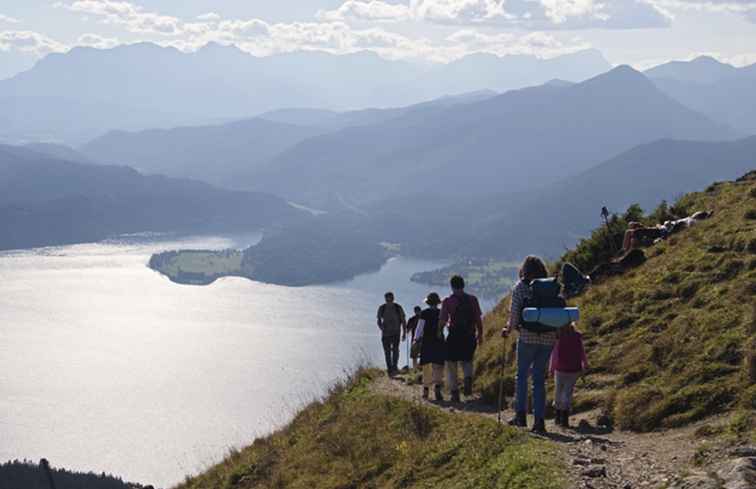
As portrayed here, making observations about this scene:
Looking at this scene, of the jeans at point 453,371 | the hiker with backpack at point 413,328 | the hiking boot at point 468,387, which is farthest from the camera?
the hiker with backpack at point 413,328

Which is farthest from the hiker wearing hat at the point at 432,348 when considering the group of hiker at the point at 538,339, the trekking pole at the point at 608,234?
the trekking pole at the point at 608,234

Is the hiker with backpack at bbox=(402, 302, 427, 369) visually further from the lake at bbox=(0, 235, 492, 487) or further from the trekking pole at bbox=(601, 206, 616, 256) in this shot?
the trekking pole at bbox=(601, 206, 616, 256)

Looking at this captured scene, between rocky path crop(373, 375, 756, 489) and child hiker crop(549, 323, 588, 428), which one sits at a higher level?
child hiker crop(549, 323, 588, 428)

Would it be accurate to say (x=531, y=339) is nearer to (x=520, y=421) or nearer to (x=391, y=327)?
(x=520, y=421)

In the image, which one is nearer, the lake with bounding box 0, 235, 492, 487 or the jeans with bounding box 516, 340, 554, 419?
the jeans with bounding box 516, 340, 554, 419

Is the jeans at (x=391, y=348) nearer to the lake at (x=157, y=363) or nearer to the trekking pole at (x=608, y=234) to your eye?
the lake at (x=157, y=363)

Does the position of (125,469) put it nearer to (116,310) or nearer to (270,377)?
(270,377)

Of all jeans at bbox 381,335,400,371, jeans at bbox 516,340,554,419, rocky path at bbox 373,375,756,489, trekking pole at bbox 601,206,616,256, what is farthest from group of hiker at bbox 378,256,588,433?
trekking pole at bbox 601,206,616,256

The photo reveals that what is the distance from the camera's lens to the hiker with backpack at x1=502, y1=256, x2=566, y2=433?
36.8ft

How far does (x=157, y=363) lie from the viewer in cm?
11606

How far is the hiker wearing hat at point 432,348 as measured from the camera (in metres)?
15.5

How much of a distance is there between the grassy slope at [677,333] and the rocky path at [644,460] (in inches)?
19.3

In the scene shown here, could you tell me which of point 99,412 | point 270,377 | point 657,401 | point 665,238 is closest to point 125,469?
point 99,412

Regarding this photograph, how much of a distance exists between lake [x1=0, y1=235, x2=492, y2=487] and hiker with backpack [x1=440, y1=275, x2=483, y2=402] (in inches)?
232
